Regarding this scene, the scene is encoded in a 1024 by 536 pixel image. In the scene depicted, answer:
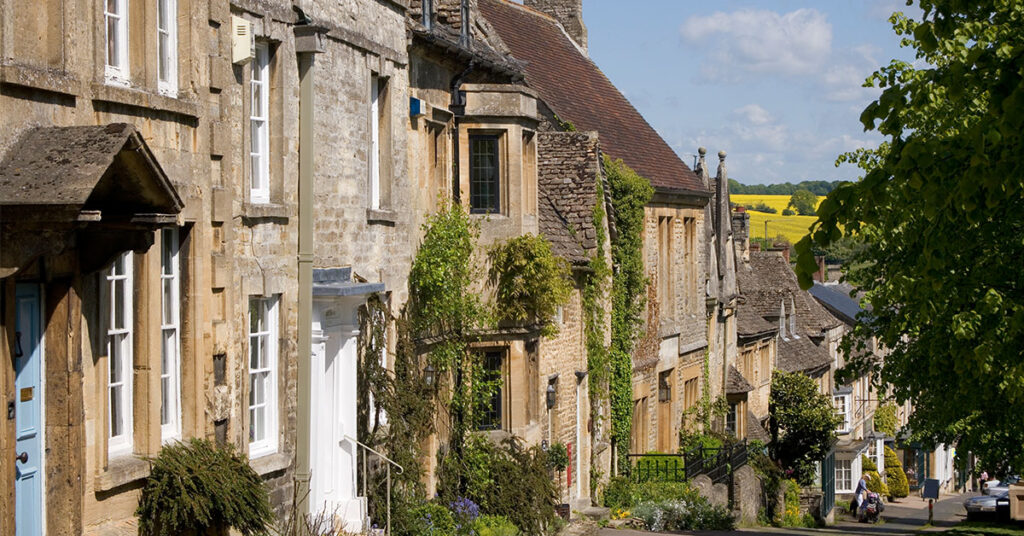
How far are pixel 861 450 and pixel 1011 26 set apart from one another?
46.5m

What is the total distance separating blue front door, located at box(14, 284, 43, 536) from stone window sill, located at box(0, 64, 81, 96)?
4.52 feet

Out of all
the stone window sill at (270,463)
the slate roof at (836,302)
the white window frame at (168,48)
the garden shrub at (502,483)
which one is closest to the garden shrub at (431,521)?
the garden shrub at (502,483)

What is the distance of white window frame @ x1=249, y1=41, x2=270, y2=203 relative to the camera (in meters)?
13.1

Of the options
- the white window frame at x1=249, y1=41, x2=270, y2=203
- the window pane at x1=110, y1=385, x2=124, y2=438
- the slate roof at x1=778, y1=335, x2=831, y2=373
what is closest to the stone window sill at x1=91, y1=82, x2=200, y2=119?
the white window frame at x1=249, y1=41, x2=270, y2=203

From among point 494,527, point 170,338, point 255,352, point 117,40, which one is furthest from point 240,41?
point 494,527

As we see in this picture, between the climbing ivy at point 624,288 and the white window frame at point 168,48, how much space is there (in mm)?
16136

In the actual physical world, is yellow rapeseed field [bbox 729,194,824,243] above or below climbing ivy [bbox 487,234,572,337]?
above

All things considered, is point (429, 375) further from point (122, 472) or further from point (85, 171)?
point (85, 171)

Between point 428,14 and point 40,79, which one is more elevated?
point 428,14

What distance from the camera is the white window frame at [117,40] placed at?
1015cm

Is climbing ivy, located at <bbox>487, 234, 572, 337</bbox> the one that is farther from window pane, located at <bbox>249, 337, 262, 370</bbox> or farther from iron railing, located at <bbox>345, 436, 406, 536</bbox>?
window pane, located at <bbox>249, 337, 262, 370</bbox>

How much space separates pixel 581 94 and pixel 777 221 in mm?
128646

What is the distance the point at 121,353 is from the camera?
34.3 ft

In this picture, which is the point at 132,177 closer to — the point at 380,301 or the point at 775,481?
the point at 380,301
